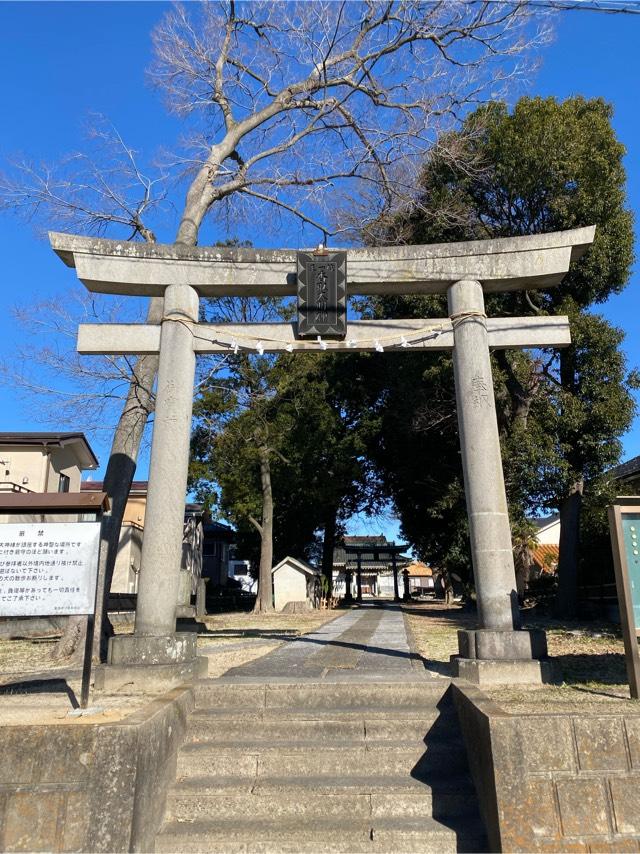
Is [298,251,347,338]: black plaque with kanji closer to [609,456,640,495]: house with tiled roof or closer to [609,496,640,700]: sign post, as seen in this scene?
[609,496,640,700]: sign post

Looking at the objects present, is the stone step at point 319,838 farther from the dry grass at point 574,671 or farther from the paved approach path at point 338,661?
the paved approach path at point 338,661

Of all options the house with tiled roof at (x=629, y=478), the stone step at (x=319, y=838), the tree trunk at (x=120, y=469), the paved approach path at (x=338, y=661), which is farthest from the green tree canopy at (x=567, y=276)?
the stone step at (x=319, y=838)

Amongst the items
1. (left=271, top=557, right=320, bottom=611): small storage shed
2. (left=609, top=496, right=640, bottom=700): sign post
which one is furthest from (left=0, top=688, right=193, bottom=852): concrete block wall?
(left=271, top=557, right=320, bottom=611): small storage shed

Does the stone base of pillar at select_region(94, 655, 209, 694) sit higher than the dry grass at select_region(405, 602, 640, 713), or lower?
higher

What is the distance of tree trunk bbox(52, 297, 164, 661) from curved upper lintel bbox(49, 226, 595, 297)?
2.02 m

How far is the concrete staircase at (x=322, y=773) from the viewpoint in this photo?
3.59 meters

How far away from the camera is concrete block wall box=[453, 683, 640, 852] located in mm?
3240

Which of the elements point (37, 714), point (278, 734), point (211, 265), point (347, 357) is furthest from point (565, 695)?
point (347, 357)

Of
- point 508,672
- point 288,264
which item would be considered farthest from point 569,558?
point 288,264

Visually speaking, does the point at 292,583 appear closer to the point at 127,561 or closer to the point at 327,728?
the point at 127,561

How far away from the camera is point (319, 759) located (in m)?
4.22

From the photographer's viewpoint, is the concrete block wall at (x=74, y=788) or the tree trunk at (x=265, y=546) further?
the tree trunk at (x=265, y=546)

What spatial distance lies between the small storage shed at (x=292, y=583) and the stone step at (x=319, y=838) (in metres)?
21.4

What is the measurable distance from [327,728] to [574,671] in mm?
3126
